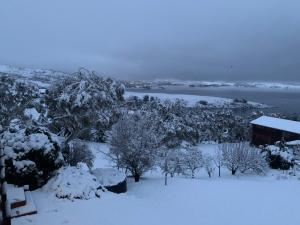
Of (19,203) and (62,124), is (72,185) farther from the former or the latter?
(62,124)

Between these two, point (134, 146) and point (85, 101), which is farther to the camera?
point (134, 146)

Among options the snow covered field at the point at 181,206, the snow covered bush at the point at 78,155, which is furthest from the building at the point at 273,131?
the snow covered bush at the point at 78,155

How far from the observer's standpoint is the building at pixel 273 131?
133ft

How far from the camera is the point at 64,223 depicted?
828 centimetres

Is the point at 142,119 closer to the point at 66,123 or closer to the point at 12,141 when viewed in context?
the point at 66,123

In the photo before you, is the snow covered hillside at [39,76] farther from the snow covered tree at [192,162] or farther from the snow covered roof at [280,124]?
the snow covered roof at [280,124]

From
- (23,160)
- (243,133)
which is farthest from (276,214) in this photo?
(243,133)

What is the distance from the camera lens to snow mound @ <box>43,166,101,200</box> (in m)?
10.5

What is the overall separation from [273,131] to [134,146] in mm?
30625

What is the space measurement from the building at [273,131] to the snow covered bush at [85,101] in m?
27.8

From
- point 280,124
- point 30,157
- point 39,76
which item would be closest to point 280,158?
point 280,124

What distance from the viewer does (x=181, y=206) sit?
12258 mm

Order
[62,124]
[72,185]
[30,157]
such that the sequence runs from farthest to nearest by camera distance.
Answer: [62,124]
[72,185]
[30,157]

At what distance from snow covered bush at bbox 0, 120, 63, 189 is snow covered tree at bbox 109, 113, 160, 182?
19.5ft
